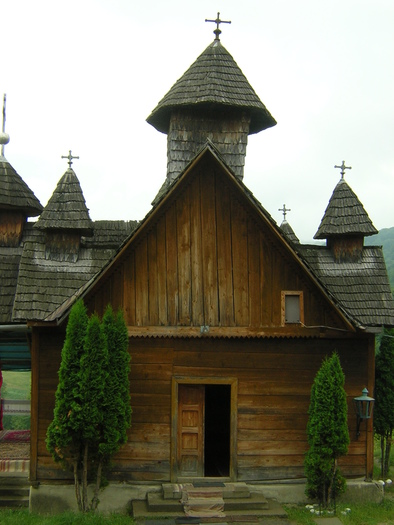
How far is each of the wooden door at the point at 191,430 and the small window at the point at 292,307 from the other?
6.82 ft

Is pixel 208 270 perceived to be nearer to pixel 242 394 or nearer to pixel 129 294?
pixel 129 294

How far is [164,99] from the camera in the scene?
15234 millimetres

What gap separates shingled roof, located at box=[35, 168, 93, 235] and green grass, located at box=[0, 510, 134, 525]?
5447 mm

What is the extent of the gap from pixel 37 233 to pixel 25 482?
528 cm

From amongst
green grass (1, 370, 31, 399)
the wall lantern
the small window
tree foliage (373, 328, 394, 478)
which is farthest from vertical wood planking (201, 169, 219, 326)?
green grass (1, 370, 31, 399)

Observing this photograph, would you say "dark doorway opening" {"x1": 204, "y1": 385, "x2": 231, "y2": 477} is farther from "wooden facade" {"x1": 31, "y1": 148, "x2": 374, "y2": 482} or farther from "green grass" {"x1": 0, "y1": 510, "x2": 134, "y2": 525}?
"green grass" {"x1": 0, "y1": 510, "x2": 134, "y2": 525}

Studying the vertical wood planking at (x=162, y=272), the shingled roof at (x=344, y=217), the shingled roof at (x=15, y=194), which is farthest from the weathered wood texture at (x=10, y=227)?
the shingled roof at (x=344, y=217)

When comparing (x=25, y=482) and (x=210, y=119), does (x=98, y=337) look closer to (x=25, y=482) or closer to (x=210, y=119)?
(x=25, y=482)

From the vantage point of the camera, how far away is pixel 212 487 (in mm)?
11234

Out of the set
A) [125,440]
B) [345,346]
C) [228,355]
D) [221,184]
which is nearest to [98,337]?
[125,440]

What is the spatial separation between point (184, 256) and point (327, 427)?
4007 millimetres

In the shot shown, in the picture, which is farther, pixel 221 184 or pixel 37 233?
pixel 37 233

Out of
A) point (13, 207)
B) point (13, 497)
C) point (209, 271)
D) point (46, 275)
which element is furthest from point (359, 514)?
point (13, 207)

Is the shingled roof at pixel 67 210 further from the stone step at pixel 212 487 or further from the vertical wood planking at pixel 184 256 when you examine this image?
the stone step at pixel 212 487
